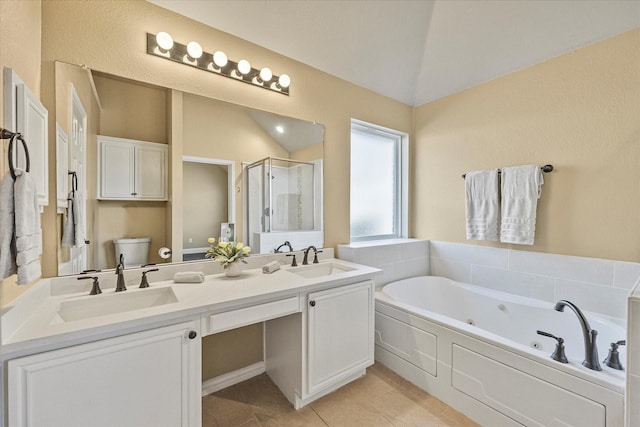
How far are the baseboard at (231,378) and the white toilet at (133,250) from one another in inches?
37.7

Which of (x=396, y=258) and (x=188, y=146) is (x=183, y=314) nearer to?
(x=188, y=146)

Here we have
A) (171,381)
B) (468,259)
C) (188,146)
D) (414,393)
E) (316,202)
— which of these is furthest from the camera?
(468,259)

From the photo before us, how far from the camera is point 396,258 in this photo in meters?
2.69

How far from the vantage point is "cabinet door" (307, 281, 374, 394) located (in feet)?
5.33

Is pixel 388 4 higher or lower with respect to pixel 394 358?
higher

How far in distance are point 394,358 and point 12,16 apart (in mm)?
2835

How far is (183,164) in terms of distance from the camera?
5.59 ft

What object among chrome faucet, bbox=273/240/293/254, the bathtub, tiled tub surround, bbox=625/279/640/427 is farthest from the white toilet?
tiled tub surround, bbox=625/279/640/427

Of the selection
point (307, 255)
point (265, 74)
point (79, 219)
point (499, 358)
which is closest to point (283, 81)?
point (265, 74)

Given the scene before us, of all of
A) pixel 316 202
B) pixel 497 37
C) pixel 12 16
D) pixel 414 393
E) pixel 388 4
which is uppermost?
pixel 388 4

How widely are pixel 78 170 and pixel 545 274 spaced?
3.30 meters

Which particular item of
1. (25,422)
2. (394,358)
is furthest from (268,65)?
(394,358)

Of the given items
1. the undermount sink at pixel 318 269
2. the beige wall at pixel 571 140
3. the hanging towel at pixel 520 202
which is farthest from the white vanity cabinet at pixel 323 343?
the beige wall at pixel 571 140

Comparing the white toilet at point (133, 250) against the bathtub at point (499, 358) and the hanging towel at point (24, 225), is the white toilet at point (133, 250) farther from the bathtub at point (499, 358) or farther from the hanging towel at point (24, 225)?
the bathtub at point (499, 358)
